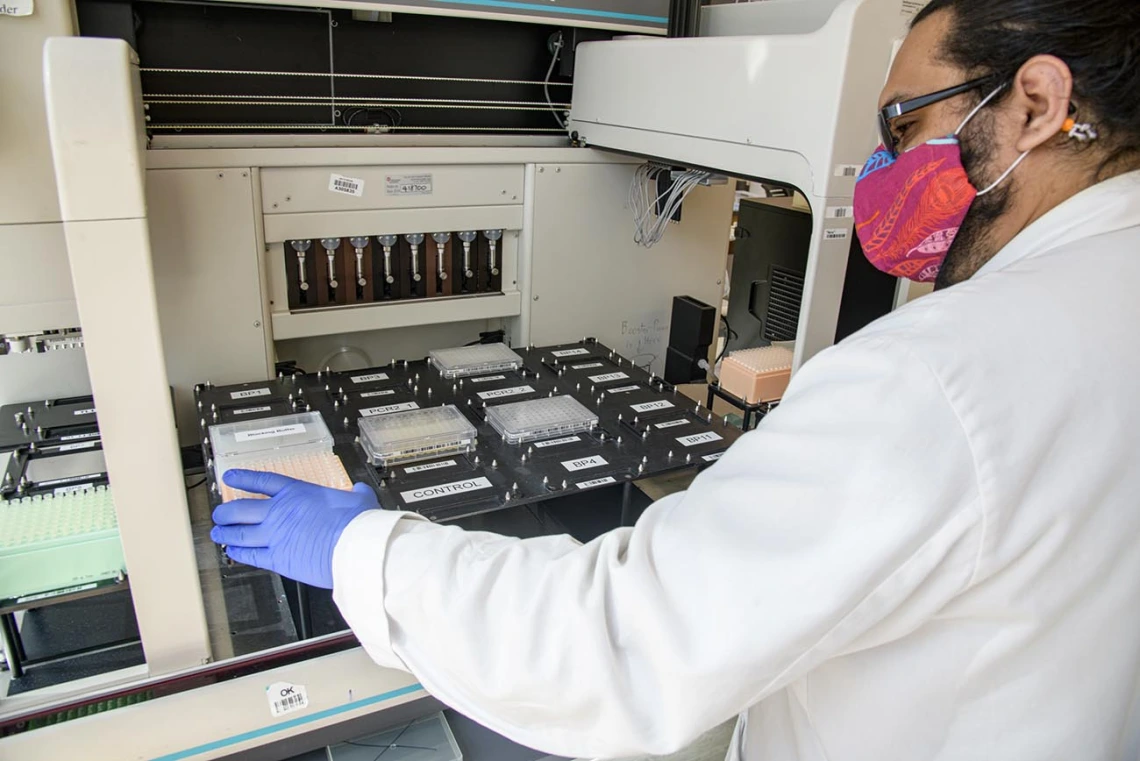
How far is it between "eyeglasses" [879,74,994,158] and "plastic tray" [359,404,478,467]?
788 mm

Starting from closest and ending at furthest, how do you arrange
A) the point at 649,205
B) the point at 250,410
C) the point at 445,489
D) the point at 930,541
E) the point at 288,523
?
the point at 930,541, the point at 288,523, the point at 445,489, the point at 250,410, the point at 649,205

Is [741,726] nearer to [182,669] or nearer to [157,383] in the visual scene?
[182,669]

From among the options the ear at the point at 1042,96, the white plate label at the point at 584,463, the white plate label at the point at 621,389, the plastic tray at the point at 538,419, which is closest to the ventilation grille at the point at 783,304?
the white plate label at the point at 621,389

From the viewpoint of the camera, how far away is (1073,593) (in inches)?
26.0

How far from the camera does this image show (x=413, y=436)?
133 cm

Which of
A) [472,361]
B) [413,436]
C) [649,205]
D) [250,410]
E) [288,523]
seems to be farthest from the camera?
[649,205]

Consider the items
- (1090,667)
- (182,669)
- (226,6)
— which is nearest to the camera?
(1090,667)

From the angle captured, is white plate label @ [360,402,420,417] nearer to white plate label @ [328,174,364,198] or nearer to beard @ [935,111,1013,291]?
white plate label @ [328,174,364,198]

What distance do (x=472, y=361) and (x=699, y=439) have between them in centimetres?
53

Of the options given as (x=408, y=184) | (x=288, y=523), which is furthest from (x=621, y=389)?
(x=288, y=523)

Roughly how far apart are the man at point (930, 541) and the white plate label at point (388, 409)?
25.7 inches

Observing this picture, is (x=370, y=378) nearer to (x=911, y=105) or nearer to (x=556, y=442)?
(x=556, y=442)

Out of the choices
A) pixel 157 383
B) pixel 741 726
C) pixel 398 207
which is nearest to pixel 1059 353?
pixel 741 726

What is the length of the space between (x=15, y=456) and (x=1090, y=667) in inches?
55.3
